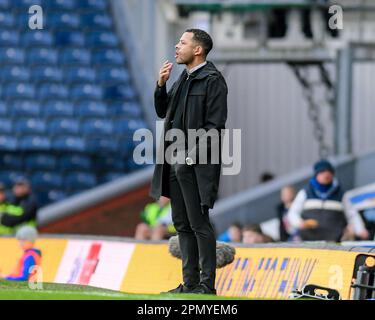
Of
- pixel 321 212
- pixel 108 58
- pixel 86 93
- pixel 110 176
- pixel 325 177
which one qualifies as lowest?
pixel 110 176

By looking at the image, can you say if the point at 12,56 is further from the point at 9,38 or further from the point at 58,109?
the point at 58,109

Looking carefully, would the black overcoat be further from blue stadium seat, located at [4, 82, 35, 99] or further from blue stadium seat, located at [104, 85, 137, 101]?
blue stadium seat, located at [4, 82, 35, 99]

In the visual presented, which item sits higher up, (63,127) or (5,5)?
(5,5)

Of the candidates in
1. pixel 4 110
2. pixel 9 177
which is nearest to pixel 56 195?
pixel 9 177

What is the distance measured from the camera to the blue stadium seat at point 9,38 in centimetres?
2591

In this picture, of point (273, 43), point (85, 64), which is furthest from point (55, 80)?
point (273, 43)

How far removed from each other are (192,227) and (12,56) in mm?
16286

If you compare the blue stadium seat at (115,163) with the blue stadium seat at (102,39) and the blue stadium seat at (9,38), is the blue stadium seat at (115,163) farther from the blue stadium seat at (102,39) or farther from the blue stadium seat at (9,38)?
the blue stadium seat at (9,38)

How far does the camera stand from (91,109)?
24.8 m

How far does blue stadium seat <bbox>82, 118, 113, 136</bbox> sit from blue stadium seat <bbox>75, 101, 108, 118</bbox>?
0.15 m

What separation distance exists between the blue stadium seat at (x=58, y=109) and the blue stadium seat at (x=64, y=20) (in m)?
1.88

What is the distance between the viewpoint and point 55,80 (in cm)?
2536

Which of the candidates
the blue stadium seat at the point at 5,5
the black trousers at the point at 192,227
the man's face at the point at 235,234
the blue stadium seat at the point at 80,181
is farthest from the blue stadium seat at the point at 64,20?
the black trousers at the point at 192,227
